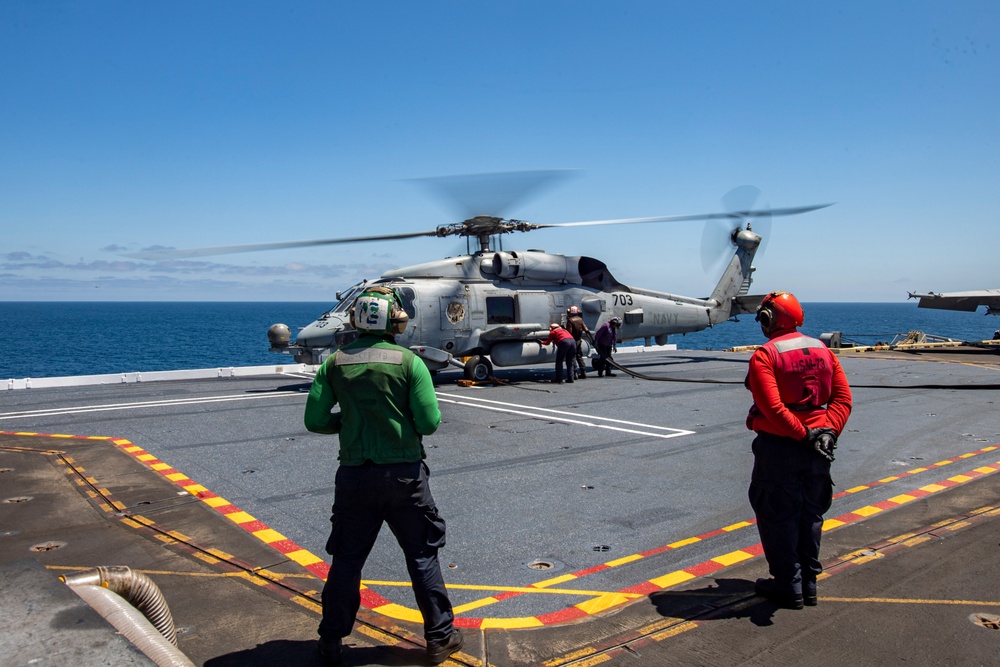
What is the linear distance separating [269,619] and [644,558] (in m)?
2.71

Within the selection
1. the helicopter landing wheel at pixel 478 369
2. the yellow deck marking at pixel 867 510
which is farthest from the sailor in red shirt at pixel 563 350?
the yellow deck marking at pixel 867 510

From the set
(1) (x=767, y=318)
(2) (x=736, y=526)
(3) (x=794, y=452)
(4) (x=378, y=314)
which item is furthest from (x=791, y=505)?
(4) (x=378, y=314)

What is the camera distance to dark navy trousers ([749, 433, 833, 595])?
440cm

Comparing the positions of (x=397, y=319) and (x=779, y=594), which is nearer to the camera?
(x=397, y=319)

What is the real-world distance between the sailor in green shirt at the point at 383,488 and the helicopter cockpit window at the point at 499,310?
42.1ft

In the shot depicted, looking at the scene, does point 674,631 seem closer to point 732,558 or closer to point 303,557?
point 732,558

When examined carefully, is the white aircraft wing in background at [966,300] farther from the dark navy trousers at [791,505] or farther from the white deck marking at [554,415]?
the dark navy trousers at [791,505]

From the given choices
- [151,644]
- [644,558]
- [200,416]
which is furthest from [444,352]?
[151,644]

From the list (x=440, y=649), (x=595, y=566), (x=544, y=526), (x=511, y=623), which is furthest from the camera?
(x=544, y=526)

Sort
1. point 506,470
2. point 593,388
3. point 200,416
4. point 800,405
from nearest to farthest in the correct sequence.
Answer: point 800,405
point 506,470
point 200,416
point 593,388

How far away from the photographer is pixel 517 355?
16.8m

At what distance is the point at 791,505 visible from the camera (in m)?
4.45

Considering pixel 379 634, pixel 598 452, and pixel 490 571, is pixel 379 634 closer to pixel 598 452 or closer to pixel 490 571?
pixel 490 571

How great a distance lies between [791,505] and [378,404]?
2671 mm
